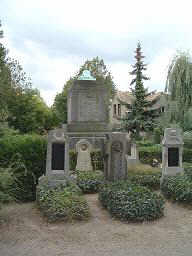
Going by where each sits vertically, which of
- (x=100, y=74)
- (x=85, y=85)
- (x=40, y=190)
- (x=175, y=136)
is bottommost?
(x=40, y=190)

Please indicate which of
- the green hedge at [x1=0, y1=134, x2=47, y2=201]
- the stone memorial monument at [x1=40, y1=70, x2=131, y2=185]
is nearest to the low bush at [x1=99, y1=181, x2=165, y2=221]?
the green hedge at [x1=0, y1=134, x2=47, y2=201]

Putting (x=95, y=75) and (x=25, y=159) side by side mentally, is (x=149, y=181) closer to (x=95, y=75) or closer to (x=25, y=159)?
(x=25, y=159)

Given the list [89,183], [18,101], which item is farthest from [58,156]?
[18,101]

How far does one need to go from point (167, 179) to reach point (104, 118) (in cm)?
778

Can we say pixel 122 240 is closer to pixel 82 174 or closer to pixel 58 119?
pixel 82 174

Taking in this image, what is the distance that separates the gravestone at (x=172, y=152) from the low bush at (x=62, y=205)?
3.87 meters

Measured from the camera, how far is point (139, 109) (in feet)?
84.3

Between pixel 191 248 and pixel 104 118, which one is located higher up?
pixel 104 118

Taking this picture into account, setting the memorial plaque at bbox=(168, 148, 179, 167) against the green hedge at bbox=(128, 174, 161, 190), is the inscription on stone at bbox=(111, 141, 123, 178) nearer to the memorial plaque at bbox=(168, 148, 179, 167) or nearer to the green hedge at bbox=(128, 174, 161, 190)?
the green hedge at bbox=(128, 174, 161, 190)

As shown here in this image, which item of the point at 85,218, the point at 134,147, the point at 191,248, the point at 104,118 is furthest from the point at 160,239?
the point at 104,118

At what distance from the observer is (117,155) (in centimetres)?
904

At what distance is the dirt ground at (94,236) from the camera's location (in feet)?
15.1

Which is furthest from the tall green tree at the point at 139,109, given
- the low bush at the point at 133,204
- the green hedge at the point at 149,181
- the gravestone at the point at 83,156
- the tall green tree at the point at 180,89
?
the low bush at the point at 133,204

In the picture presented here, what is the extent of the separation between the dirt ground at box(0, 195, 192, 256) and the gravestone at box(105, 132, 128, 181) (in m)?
2.36
